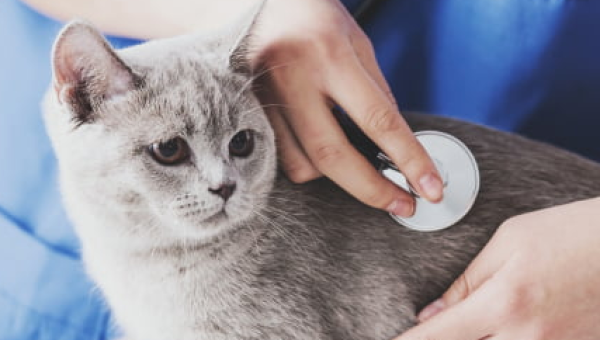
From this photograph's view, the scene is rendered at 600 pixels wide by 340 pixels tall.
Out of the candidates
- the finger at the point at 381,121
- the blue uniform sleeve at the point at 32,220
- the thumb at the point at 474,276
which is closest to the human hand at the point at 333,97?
the finger at the point at 381,121

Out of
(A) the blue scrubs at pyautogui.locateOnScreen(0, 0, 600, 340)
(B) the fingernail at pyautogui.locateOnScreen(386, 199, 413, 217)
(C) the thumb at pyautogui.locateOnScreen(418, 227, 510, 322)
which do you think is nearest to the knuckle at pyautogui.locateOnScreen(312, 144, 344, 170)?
(B) the fingernail at pyautogui.locateOnScreen(386, 199, 413, 217)

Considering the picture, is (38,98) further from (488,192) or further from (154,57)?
(488,192)

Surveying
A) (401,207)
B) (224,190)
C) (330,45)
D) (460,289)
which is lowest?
(460,289)

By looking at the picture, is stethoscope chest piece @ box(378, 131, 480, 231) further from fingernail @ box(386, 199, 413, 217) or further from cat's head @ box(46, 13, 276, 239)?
cat's head @ box(46, 13, 276, 239)

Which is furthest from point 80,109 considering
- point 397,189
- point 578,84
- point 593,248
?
point 578,84

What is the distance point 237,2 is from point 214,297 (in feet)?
1.62

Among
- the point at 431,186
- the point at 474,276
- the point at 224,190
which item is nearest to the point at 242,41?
the point at 224,190

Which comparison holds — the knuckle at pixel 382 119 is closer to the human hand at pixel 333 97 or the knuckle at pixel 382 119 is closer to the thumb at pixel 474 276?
the human hand at pixel 333 97

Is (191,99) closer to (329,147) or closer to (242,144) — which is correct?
(242,144)

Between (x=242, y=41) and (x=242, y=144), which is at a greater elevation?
(x=242, y=41)

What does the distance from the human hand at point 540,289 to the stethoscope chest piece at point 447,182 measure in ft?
0.30

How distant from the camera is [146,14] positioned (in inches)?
49.0

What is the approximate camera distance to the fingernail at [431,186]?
3.10 ft

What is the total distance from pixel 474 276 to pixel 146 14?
2.51 ft
